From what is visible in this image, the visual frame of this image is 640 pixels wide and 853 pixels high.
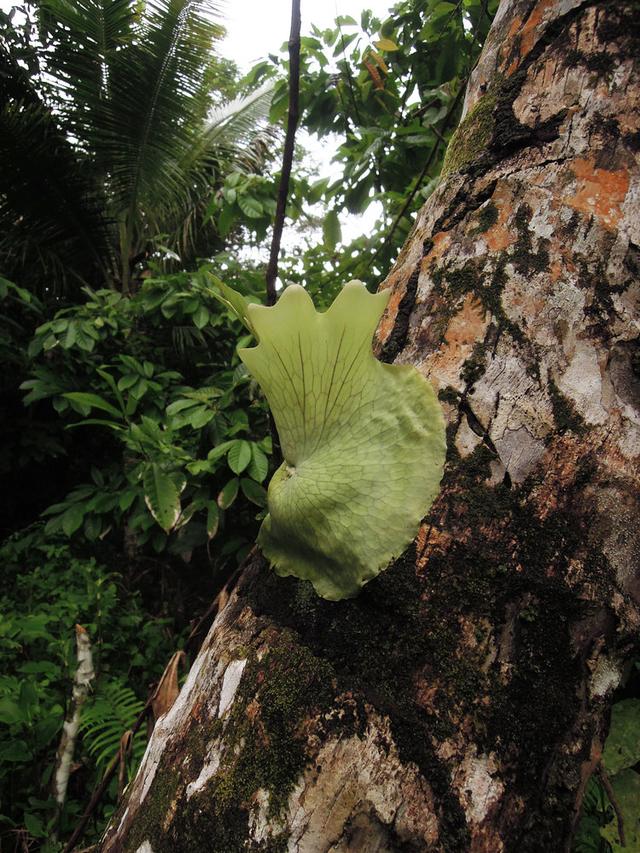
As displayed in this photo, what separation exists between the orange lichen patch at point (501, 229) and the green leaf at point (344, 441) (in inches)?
9.7

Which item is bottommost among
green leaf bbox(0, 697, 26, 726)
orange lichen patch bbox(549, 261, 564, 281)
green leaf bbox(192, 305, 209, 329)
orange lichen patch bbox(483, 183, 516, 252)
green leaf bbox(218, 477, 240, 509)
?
green leaf bbox(0, 697, 26, 726)

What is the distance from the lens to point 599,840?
45.0 inches

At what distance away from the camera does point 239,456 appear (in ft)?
5.65

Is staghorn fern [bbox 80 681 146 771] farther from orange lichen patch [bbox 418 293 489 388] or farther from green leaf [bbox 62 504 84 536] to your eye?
orange lichen patch [bbox 418 293 489 388]

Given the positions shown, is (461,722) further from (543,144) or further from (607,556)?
(543,144)

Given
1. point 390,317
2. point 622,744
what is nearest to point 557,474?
point 390,317

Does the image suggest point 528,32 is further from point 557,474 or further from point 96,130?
point 96,130

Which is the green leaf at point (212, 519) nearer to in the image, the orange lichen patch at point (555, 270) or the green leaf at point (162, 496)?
the green leaf at point (162, 496)

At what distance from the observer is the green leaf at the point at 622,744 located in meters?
0.94

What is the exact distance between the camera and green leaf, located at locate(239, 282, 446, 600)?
46 cm

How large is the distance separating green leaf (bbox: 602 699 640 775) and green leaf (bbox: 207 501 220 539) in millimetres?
1278

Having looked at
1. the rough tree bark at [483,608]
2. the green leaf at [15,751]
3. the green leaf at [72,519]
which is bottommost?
the green leaf at [72,519]

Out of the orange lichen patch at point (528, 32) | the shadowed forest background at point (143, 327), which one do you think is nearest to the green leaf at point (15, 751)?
the shadowed forest background at point (143, 327)

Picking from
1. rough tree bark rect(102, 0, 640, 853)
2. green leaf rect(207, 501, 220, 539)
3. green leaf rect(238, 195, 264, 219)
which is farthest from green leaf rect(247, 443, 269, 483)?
rough tree bark rect(102, 0, 640, 853)
